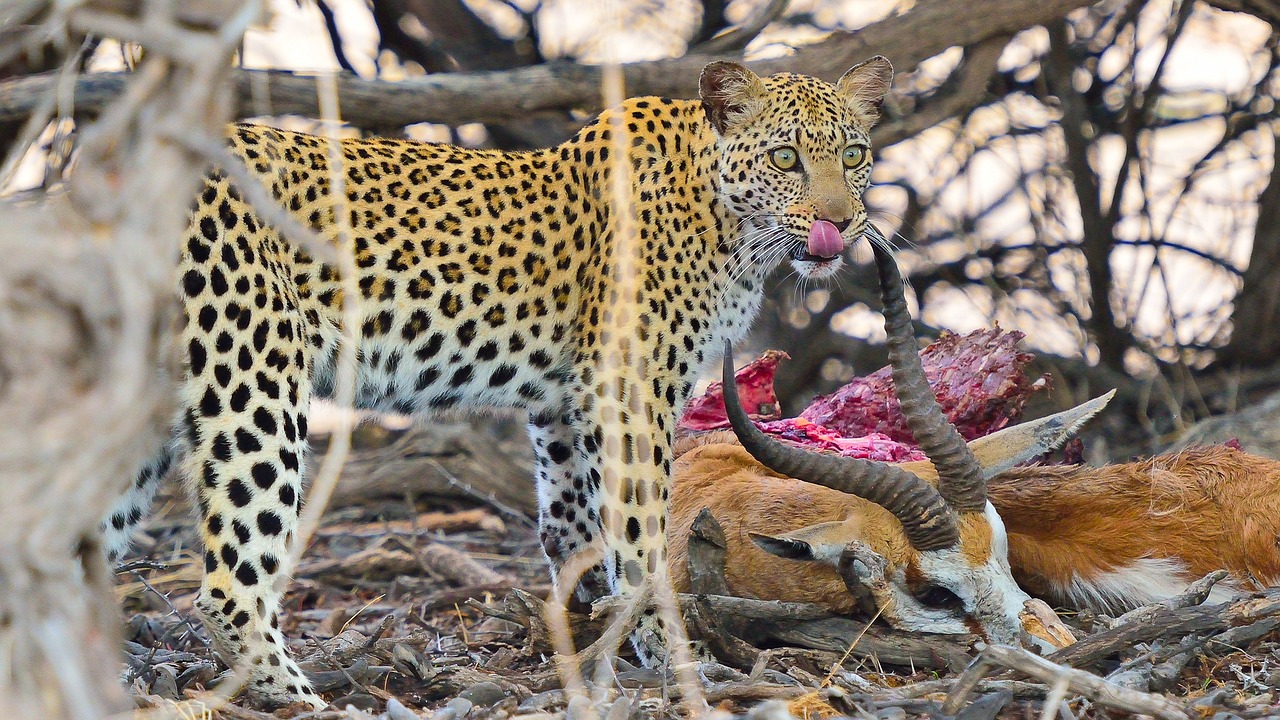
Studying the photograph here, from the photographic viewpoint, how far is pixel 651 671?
4.34 meters

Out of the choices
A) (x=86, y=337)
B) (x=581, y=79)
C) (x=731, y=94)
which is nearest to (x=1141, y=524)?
(x=731, y=94)

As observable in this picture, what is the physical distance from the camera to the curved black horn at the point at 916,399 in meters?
4.58

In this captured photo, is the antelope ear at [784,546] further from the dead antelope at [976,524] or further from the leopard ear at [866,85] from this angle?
the leopard ear at [866,85]

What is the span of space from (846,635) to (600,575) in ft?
3.85

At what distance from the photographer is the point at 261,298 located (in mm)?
4445

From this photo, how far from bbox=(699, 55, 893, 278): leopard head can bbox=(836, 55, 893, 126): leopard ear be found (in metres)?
0.18

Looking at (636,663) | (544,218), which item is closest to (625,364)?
(544,218)

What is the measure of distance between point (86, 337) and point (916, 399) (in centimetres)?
291

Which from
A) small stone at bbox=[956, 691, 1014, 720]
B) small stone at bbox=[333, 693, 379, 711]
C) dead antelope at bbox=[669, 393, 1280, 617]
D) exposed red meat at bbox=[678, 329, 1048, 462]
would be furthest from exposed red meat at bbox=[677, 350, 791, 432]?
small stone at bbox=[956, 691, 1014, 720]

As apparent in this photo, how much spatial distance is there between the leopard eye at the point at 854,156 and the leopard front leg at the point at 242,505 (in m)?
2.48

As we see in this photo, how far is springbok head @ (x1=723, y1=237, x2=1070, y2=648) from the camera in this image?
4543 millimetres

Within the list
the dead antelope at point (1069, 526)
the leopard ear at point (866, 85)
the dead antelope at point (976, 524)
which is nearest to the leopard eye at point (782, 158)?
the leopard ear at point (866, 85)

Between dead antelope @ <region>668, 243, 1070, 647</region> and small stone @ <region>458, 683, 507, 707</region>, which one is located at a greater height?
dead antelope @ <region>668, 243, 1070, 647</region>

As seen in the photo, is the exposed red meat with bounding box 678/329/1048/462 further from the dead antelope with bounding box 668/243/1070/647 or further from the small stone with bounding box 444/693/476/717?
the small stone with bounding box 444/693/476/717
